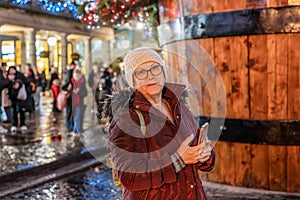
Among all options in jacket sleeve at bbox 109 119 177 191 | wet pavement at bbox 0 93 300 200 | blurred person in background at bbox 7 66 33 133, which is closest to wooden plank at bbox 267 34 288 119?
wet pavement at bbox 0 93 300 200

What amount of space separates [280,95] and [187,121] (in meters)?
2.78

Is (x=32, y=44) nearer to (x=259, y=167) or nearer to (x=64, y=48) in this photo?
(x=64, y=48)

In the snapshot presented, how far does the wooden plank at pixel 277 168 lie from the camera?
530 centimetres

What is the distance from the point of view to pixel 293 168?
530 centimetres

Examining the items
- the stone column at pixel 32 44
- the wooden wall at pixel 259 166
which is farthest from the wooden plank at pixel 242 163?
the stone column at pixel 32 44

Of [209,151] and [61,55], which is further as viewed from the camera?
[61,55]

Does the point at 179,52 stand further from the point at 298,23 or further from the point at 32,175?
the point at 32,175

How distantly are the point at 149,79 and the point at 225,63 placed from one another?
3027mm

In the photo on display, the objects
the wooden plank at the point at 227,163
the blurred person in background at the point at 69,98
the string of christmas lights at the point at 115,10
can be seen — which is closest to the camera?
the wooden plank at the point at 227,163

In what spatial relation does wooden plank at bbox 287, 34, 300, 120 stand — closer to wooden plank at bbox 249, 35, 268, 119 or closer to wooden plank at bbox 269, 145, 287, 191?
wooden plank at bbox 249, 35, 268, 119

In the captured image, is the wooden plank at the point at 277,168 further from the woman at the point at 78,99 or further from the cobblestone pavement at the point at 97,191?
the woman at the point at 78,99

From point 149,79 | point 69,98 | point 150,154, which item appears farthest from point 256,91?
point 69,98

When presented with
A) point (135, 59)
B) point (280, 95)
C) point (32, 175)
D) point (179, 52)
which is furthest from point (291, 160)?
point (32, 175)

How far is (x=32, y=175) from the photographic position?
7211 millimetres
